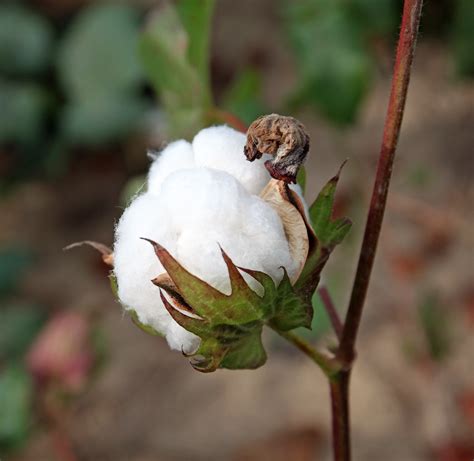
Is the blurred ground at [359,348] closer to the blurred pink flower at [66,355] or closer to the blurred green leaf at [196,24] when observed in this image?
the blurred pink flower at [66,355]

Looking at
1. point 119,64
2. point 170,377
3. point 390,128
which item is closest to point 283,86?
point 119,64

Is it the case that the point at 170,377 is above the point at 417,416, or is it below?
above

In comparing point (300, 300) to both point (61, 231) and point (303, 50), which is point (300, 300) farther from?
point (61, 231)

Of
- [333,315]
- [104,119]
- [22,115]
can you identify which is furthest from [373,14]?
[333,315]

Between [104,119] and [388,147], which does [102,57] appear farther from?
[388,147]

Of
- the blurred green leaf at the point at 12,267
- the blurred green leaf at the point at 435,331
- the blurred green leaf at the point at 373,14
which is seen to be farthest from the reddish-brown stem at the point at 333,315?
the blurred green leaf at the point at 12,267

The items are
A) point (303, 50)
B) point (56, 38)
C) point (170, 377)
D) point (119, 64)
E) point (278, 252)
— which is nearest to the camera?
point (278, 252)

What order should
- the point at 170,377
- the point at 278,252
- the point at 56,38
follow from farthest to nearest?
the point at 56,38, the point at 170,377, the point at 278,252
